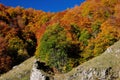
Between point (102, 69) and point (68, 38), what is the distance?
28907mm

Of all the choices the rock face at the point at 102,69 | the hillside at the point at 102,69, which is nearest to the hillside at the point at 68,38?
the hillside at the point at 102,69

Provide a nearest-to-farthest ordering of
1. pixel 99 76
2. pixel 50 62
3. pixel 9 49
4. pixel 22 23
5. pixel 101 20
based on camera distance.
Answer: pixel 99 76, pixel 50 62, pixel 101 20, pixel 9 49, pixel 22 23

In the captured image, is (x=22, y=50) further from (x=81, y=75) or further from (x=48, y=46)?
(x=81, y=75)

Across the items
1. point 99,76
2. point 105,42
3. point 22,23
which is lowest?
point 99,76

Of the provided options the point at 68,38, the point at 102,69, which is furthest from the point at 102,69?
the point at 68,38

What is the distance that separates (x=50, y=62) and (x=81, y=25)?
64.8 feet

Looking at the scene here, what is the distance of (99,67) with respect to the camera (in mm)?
73750

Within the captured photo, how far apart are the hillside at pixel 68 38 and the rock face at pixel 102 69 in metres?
12.3

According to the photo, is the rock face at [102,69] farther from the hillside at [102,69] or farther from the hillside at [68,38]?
the hillside at [68,38]

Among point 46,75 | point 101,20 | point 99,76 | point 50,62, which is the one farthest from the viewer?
point 101,20

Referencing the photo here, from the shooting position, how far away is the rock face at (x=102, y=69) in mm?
72500

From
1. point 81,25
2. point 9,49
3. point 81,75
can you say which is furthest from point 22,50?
point 81,75

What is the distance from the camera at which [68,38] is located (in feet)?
331

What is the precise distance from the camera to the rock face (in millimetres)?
72500
